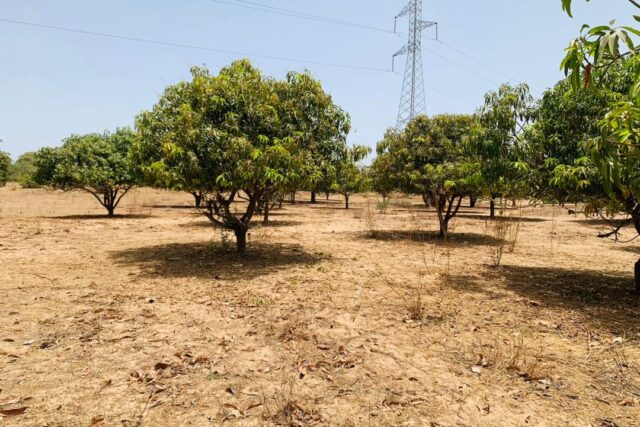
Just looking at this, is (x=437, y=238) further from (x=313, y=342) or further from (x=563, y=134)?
(x=313, y=342)

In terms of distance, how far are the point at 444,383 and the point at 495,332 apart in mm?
2015

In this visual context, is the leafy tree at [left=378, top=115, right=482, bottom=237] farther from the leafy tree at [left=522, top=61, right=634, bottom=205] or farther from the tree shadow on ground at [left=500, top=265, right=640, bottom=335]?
the leafy tree at [left=522, top=61, right=634, bottom=205]

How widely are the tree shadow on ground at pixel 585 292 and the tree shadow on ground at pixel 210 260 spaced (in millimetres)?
5446

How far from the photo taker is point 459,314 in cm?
670

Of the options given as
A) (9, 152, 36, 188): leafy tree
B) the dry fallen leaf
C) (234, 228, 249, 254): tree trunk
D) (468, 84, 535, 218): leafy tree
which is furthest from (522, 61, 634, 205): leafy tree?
(9, 152, 36, 188): leafy tree

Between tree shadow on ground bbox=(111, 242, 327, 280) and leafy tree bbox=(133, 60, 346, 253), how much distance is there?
904 mm

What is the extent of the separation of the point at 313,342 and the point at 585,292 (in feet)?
20.8

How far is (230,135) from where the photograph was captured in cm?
940

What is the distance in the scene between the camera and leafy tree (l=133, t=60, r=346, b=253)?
9102 mm

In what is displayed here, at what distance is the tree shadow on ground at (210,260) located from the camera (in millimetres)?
9711

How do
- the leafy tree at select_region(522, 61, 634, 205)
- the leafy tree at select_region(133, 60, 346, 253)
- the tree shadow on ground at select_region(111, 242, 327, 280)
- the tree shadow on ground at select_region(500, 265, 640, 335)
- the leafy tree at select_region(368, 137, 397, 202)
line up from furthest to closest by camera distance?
the leafy tree at select_region(368, 137, 397, 202), the tree shadow on ground at select_region(111, 242, 327, 280), the leafy tree at select_region(133, 60, 346, 253), the leafy tree at select_region(522, 61, 634, 205), the tree shadow on ground at select_region(500, 265, 640, 335)

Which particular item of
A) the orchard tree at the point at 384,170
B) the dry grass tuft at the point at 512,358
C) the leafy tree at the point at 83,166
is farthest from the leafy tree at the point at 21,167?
the dry grass tuft at the point at 512,358

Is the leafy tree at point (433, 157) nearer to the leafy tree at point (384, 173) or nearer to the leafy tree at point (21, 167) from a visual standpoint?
the leafy tree at point (384, 173)

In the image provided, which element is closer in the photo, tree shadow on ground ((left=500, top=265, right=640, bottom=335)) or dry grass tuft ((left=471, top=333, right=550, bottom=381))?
dry grass tuft ((left=471, top=333, right=550, bottom=381))
